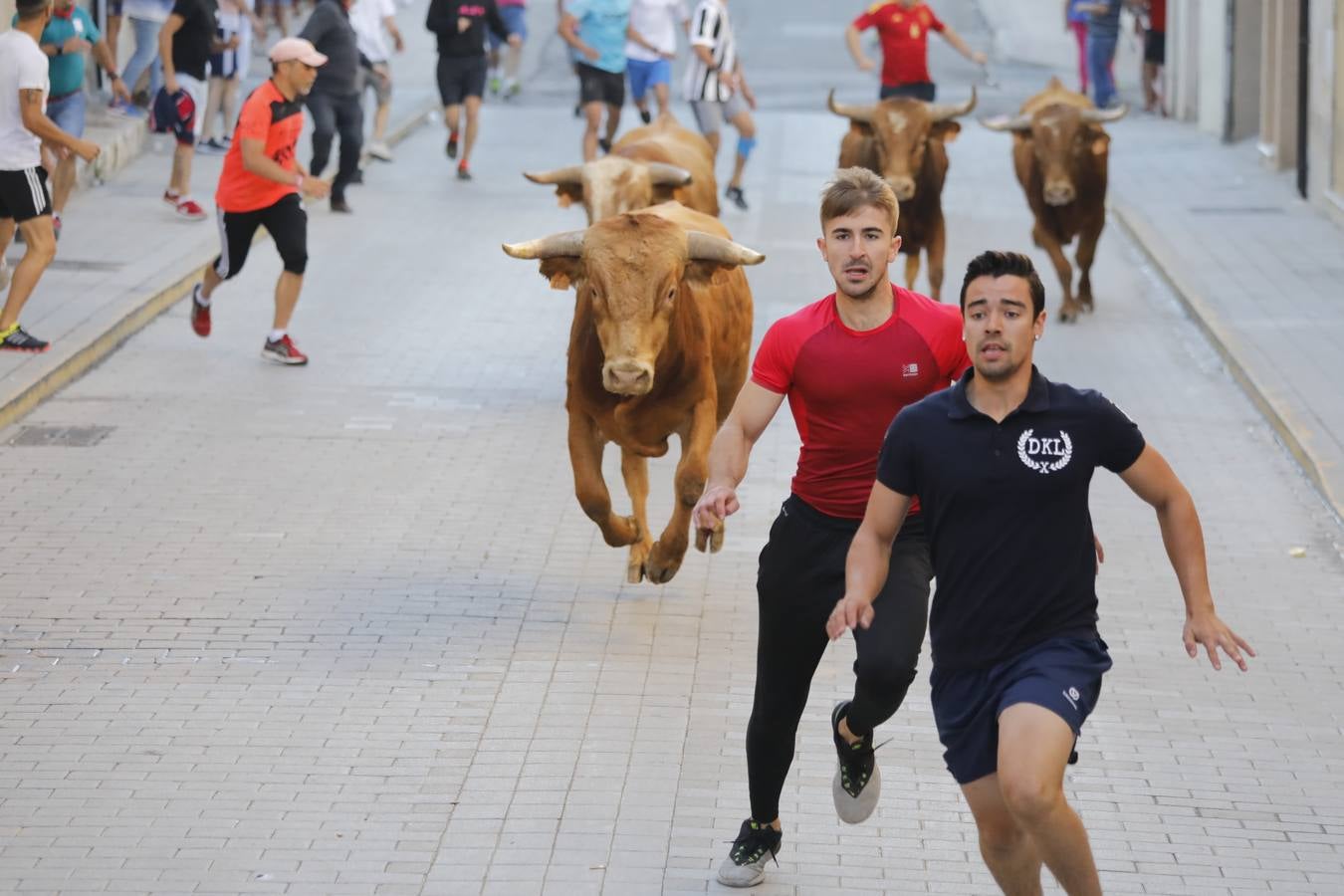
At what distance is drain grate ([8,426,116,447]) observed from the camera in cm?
1189

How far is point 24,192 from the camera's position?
13156 millimetres

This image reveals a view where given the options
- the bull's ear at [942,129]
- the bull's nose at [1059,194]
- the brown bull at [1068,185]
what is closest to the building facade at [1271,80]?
the brown bull at [1068,185]

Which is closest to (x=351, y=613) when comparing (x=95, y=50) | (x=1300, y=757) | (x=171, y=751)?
(x=171, y=751)

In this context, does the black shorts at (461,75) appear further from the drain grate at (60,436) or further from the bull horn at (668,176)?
the drain grate at (60,436)

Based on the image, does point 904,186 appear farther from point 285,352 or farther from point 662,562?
point 662,562

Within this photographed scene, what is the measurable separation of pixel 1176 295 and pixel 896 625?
11.3 m

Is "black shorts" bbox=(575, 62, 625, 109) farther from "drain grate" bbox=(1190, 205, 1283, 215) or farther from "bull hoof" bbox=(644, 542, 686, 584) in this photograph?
"bull hoof" bbox=(644, 542, 686, 584)

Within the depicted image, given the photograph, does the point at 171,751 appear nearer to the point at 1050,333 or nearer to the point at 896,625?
the point at 896,625

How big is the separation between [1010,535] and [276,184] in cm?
920

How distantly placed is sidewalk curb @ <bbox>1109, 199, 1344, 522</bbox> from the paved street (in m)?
0.14

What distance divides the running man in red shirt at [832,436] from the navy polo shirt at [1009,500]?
590 mm

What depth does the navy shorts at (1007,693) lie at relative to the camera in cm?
537

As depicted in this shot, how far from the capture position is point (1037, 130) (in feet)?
53.6

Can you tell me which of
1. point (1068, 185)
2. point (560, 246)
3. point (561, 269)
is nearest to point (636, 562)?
point (561, 269)
